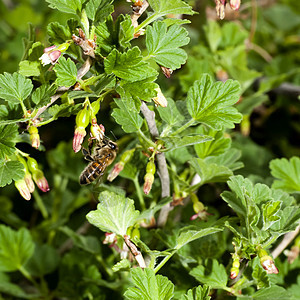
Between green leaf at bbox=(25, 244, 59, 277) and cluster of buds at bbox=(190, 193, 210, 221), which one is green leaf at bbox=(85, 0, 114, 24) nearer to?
cluster of buds at bbox=(190, 193, 210, 221)

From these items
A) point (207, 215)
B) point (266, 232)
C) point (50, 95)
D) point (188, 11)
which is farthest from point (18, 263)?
point (188, 11)

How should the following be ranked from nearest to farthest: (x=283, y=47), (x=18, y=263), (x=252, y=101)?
(x=18, y=263), (x=252, y=101), (x=283, y=47)

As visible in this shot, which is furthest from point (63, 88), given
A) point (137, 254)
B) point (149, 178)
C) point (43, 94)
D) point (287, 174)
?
point (287, 174)

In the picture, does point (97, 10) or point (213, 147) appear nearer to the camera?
point (97, 10)

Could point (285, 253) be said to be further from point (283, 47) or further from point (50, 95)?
point (283, 47)

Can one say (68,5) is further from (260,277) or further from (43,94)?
(260,277)

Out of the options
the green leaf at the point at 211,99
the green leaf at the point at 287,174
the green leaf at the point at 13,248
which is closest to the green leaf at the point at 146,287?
the green leaf at the point at 211,99
